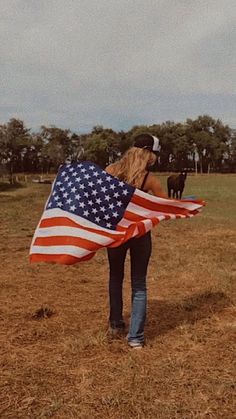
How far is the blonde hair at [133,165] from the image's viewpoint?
488 centimetres

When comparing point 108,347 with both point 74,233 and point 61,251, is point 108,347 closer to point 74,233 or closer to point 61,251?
point 61,251

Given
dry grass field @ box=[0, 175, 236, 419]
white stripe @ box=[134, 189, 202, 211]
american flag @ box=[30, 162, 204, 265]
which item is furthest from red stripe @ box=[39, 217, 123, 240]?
dry grass field @ box=[0, 175, 236, 419]

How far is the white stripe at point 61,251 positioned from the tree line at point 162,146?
96799 mm

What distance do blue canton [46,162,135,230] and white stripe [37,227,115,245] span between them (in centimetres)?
15

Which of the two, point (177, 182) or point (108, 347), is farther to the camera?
point (177, 182)

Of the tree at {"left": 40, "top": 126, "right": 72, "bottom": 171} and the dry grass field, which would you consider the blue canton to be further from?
the tree at {"left": 40, "top": 126, "right": 72, "bottom": 171}

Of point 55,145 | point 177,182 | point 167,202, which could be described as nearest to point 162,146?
point 55,145

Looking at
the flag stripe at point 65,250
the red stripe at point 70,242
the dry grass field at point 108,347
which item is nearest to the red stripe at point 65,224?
the red stripe at point 70,242

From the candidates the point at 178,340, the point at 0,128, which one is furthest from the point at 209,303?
the point at 0,128

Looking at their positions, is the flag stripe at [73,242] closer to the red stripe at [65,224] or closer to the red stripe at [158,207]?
the red stripe at [65,224]

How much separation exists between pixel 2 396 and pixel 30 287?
3.65 metres

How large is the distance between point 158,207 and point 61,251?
3.93ft

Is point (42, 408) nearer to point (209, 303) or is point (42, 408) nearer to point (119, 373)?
point (119, 373)

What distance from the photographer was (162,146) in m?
103
